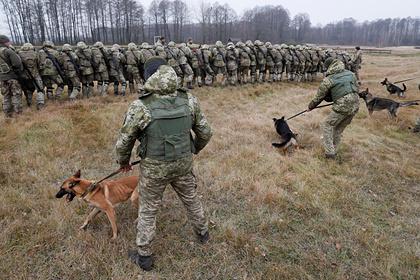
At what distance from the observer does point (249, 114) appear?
9375 millimetres

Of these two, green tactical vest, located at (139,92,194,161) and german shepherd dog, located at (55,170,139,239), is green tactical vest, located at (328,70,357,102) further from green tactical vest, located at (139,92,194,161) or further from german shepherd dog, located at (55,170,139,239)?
german shepherd dog, located at (55,170,139,239)

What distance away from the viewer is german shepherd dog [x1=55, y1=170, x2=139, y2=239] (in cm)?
352

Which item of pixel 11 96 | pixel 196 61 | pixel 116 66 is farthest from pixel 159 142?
pixel 196 61

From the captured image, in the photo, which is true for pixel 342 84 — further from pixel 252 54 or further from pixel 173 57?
pixel 252 54

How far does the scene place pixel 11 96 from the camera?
7.82 m

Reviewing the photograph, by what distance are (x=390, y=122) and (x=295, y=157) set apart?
4.84 meters

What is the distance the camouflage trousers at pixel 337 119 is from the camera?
217 inches

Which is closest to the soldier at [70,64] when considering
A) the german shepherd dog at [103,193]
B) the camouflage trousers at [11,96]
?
the camouflage trousers at [11,96]

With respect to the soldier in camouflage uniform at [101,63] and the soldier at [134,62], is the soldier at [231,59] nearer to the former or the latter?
the soldier at [134,62]

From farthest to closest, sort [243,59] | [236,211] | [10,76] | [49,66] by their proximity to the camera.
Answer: [243,59] → [49,66] → [10,76] → [236,211]

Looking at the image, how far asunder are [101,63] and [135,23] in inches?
2007

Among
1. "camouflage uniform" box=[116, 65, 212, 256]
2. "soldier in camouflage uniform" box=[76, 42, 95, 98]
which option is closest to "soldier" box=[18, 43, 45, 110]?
"soldier in camouflage uniform" box=[76, 42, 95, 98]

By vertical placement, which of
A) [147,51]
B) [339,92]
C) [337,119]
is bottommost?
[337,119]

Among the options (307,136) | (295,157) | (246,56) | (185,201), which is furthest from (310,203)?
(246,56)
